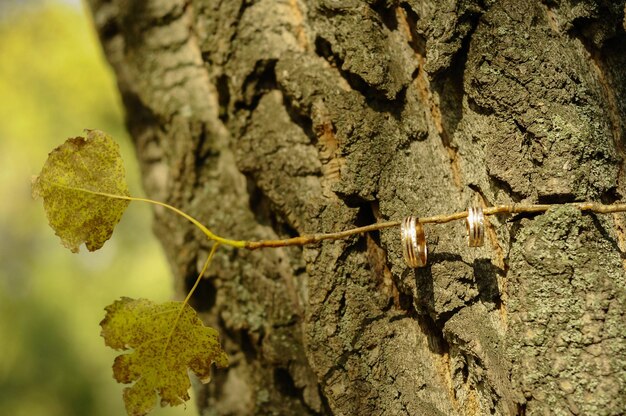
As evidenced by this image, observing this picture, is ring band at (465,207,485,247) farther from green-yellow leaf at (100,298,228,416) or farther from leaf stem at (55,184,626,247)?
green-yellow leaf at (100,298,228,416)

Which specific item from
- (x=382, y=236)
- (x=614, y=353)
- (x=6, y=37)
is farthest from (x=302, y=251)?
(x=6, y=37)

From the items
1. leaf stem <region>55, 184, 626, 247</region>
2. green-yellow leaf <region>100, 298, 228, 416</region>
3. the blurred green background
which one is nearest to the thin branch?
leaf stem <region>55, 184, 626, 247</region>

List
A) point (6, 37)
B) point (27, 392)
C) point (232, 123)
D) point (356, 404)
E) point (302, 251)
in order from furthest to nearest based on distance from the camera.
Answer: point (6, 37), point (27, 392), point (232, 123), point (302, 251), point (356, 404)

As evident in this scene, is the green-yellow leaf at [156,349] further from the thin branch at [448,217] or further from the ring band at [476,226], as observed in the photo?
the ring band at [476,226]

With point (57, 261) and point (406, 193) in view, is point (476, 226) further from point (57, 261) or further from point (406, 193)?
point (57, 261)

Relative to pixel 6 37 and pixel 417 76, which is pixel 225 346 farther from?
pixel 6 37

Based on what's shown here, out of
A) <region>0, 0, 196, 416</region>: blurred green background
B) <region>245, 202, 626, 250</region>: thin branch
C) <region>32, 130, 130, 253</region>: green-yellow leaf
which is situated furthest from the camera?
<region>0, 0, 196, 416</region>: blurred green background
